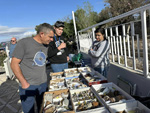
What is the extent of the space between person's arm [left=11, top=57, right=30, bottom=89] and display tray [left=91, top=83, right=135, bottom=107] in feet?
2.95

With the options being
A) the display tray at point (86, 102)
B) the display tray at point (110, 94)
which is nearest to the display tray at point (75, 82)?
the display tray at point (86, 102)

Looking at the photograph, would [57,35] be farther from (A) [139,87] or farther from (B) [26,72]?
(A) [139,87]

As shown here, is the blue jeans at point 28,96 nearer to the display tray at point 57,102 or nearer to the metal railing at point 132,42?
the display tray at point 57,102

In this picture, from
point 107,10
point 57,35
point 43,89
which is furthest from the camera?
point 107,10

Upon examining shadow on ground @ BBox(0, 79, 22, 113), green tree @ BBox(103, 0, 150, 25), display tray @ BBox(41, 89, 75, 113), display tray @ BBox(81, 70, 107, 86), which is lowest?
shadow on ground @ BBox(0, 79, 22, 113)

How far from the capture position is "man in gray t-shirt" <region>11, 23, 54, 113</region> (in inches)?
60.9

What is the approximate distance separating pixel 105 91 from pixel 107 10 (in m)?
11.5

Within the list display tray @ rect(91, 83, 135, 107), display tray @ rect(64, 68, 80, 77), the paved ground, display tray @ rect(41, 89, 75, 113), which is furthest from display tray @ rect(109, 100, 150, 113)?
the paved ground

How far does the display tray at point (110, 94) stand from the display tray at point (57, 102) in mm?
375

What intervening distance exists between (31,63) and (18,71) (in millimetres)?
192

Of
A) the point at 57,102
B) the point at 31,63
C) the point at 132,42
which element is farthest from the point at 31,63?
the point at 132,42

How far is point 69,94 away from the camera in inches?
67.9

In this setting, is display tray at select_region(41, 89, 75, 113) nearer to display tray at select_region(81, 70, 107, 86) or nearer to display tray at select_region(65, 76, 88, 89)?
display tray at select_region(65, 76, 88, 89)

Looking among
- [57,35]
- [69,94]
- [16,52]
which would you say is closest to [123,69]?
[69,94]
